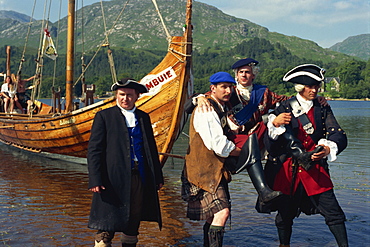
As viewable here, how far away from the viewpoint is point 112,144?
438 centimetres

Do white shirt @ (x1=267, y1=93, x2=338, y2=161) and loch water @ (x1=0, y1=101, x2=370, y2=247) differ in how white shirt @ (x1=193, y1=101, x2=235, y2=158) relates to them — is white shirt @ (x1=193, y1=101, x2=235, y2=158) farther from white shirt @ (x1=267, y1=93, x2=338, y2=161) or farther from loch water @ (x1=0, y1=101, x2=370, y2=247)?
loch water @ (x1=0, y1=101, x2=370, y2=247)

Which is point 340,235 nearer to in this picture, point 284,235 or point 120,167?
point 284,235

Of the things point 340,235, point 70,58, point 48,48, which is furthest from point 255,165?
point 48,48

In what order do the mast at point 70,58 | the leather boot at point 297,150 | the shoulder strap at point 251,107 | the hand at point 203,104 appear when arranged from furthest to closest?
the mast at point 70,58, the shoulder strap at point 251,107, the leather boot at point 297,150, the hand at point 203,104

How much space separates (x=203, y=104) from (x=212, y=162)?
0.58 metres

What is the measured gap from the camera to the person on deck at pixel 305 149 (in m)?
4.76

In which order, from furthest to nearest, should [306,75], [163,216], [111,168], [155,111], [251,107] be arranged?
[155,111]
[163,216]
[251,107]
[306,75]
[111,168]

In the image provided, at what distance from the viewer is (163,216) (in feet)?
24.5

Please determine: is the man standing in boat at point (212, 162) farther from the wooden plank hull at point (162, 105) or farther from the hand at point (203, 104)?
the wooden plank hull at point (162, 105)

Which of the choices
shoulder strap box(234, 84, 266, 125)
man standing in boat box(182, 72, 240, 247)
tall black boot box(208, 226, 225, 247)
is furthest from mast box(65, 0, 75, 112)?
tall black boot box(208, 226, 225, 247)

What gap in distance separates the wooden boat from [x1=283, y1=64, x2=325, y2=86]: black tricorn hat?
4867 mm

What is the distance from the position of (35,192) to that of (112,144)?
18.7ft

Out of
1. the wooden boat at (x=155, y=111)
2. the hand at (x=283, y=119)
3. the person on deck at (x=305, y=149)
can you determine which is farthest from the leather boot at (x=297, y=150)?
the wooden boat at (x=155, y=111)

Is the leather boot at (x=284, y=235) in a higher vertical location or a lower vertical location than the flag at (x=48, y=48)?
lower
